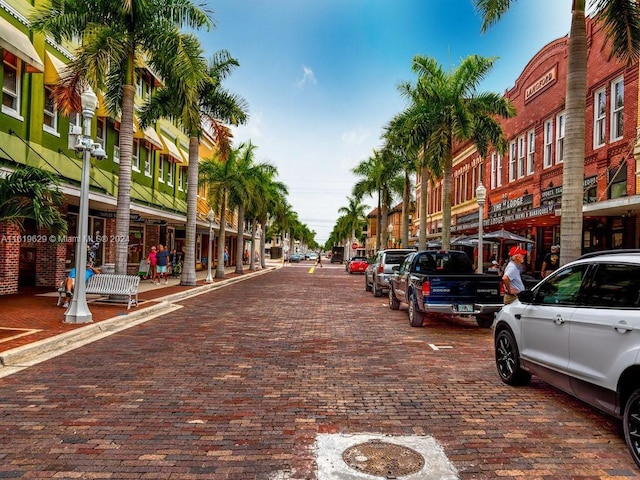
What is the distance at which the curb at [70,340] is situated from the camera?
714 centimetres

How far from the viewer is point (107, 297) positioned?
15.0 m

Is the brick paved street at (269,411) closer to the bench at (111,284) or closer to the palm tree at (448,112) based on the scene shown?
the bench at (111,284)

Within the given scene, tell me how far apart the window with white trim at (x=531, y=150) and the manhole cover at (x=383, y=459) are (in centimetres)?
2353

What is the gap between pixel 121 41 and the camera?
14281 millimetres

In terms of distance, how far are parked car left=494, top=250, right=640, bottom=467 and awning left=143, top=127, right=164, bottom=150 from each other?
2153 centimetres

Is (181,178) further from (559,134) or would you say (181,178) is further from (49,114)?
(559,134)

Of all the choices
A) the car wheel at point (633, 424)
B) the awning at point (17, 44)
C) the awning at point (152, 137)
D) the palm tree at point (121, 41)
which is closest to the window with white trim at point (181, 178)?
the awning at point (152, 137)

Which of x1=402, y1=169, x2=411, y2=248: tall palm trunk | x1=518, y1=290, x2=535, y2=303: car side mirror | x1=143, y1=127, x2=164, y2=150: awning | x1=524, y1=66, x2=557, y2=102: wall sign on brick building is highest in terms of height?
x1=524, y1=66, x2=557, y2=102: wall sign on brick building

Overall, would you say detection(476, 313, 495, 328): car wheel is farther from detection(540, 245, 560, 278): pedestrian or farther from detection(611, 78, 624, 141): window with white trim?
detection(611, 78, 624, 141): window with white trim

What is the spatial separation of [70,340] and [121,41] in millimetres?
9408

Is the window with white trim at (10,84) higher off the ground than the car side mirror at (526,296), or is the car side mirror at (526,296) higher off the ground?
the window with white trim at (10,84)

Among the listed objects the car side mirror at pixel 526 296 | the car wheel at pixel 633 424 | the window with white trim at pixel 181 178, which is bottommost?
the car wheel at pixel 633 424

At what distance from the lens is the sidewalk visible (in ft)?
28.7

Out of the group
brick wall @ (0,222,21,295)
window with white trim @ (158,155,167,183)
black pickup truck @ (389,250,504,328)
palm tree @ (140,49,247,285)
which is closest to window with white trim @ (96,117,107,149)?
palm tree @ (140,49,247,285)
